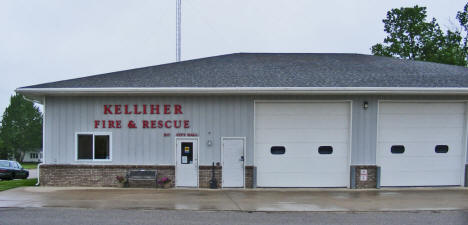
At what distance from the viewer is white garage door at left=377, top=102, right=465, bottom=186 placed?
583 inches

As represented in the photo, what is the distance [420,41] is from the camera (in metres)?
31.4

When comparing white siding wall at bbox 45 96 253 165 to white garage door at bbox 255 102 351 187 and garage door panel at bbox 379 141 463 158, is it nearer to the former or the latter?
white garage door at bbox 255 102 351 187

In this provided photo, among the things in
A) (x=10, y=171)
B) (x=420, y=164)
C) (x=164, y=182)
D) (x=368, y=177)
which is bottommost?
(x=10, y=171)

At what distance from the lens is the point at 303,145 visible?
48.6 feet

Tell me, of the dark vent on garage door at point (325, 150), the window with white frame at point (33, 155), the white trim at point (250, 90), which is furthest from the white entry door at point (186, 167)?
the window with white frame at point (33, 155)

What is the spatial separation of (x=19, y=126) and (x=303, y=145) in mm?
80441

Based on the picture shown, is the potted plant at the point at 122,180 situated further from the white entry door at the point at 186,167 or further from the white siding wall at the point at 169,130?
the white entry door at the point at 186,167

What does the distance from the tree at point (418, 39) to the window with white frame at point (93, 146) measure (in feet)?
78.7

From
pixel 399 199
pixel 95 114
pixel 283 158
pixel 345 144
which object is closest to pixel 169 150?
pixel 95 114

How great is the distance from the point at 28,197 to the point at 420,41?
2861 centimetres

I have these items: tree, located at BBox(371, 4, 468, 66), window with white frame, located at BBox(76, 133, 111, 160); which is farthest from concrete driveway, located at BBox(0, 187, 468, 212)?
tree, located at BBox(371, 4, 468, 66)

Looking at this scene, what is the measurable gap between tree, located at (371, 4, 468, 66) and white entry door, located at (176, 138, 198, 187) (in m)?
22.3

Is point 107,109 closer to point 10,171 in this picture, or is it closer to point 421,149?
point 421,149

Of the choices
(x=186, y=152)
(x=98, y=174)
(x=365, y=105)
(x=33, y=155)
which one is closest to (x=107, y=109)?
(x=98, y=174)
